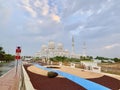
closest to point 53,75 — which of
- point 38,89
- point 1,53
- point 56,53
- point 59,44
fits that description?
point 38,89

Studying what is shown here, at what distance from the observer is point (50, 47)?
103562 mm

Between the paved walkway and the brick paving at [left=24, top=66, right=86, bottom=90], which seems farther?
the brick paving at [left=24, top=66, right=86, bottom=90]

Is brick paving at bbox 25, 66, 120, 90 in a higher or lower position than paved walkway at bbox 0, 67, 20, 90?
lower

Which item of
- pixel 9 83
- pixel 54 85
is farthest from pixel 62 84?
pixel 9 83

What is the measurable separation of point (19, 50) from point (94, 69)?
16.9 m

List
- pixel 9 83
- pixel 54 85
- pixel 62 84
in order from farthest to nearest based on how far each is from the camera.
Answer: pixel 62 84 < pixel 54 85 < pixel 9 83

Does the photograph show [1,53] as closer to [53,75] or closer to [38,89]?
[53,75]

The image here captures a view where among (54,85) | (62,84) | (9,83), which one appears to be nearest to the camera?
(9,83)

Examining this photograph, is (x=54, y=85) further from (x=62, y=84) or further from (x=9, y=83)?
(x=9, y=83)

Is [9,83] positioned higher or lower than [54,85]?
higher

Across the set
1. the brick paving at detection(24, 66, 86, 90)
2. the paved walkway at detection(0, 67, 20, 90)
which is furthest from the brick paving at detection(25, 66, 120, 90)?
the paved walkway at detection(0, 67, 20, 90)

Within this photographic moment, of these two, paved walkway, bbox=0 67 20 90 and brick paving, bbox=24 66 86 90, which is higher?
paved walkway, bbox=0 67 20 90

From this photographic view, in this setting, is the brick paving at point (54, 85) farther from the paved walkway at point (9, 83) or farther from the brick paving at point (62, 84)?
the paved walkway at point (9, 83)

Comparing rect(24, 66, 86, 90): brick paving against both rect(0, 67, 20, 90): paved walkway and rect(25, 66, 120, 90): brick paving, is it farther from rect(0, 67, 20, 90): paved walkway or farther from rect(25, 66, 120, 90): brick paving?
rect(0, 67, 20, 90): paved walkway
